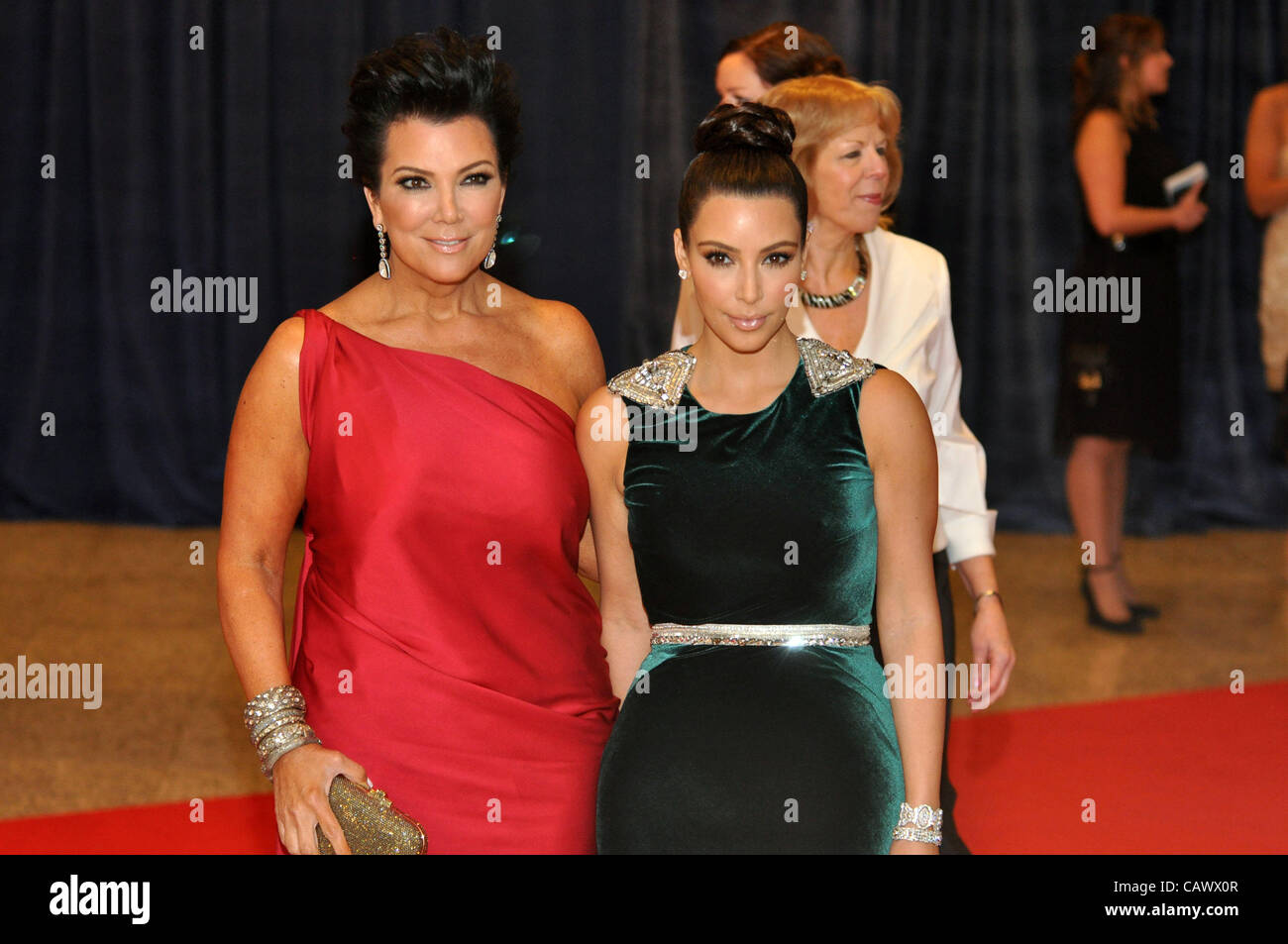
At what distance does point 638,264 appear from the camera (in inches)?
281

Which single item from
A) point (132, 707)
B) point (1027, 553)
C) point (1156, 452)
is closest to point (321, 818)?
point (132, 707)

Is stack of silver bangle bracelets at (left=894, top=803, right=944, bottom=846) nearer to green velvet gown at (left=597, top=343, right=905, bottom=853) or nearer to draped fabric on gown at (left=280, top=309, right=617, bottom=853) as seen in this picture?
green velvet gown at (left=597, top=343, right=905, bottom=853)

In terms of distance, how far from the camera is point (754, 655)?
1895mm

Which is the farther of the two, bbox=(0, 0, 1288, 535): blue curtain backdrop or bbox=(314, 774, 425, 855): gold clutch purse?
bbox=(0, 0, 1288, 535): blue curtain backdrop

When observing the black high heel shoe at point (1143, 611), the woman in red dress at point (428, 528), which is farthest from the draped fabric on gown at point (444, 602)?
the black high heel shoe at point (1143, 611)

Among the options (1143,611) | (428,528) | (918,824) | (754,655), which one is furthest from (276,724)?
(1143,611)

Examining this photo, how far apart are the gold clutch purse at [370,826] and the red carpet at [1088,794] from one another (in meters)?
1.74

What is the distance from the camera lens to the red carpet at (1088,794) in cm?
354

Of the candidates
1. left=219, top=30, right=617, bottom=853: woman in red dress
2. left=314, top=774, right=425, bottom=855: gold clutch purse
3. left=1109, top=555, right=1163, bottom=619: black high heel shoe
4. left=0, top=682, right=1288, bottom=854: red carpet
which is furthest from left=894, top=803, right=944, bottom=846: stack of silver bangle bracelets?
left=1109, top=555, right=1163, bottom=619: black high heel shoe

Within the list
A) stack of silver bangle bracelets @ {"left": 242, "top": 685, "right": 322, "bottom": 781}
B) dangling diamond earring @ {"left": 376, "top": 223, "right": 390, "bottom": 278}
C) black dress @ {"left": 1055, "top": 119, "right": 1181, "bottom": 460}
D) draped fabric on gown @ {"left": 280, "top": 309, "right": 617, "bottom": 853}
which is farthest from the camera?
black dress @ {"left": 1055, "top": 119, "right": 1181, "bottom": 460}

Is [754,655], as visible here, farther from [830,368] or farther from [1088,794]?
[1088,794]

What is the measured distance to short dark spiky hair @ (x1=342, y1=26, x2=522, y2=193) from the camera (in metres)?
1.98

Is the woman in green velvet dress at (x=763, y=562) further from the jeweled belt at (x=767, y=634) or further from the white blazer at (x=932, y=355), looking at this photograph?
the white blazer at (x=932, y=355)

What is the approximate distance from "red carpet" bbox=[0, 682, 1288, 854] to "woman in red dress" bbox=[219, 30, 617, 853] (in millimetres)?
1576
